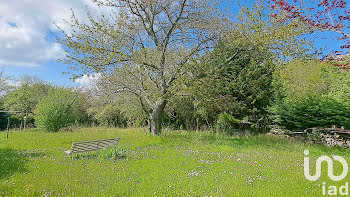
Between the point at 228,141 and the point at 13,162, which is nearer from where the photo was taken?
the point at 13,162

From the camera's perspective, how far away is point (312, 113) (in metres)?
13.6

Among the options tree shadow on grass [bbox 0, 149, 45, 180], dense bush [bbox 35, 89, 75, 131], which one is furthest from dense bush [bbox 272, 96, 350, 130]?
dense bush [bbox 35, 89, 75, 131]

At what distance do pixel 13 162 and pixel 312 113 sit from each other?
50.2 feet

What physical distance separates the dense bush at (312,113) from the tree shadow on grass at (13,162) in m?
14.3

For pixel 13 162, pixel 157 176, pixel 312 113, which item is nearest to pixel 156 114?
pixel 13 162

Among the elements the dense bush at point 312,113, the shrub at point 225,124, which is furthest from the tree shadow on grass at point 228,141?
the shrub at point 225,124

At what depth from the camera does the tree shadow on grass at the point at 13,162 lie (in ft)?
19.0

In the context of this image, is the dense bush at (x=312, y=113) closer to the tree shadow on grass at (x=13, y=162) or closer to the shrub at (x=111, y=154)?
the shrub at (x=111, y=154)

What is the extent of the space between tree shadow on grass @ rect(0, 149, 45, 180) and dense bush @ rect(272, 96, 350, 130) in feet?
46.8

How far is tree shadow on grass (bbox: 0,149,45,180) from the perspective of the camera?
5.78 m

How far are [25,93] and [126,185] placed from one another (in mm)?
25196

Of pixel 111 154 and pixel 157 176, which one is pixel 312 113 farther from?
pixel 111 154

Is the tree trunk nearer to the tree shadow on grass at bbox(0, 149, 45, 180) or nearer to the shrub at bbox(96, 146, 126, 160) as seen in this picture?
the shrub at bbox(96, 146, 126, 160)

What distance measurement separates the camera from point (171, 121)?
1981 centimetres
